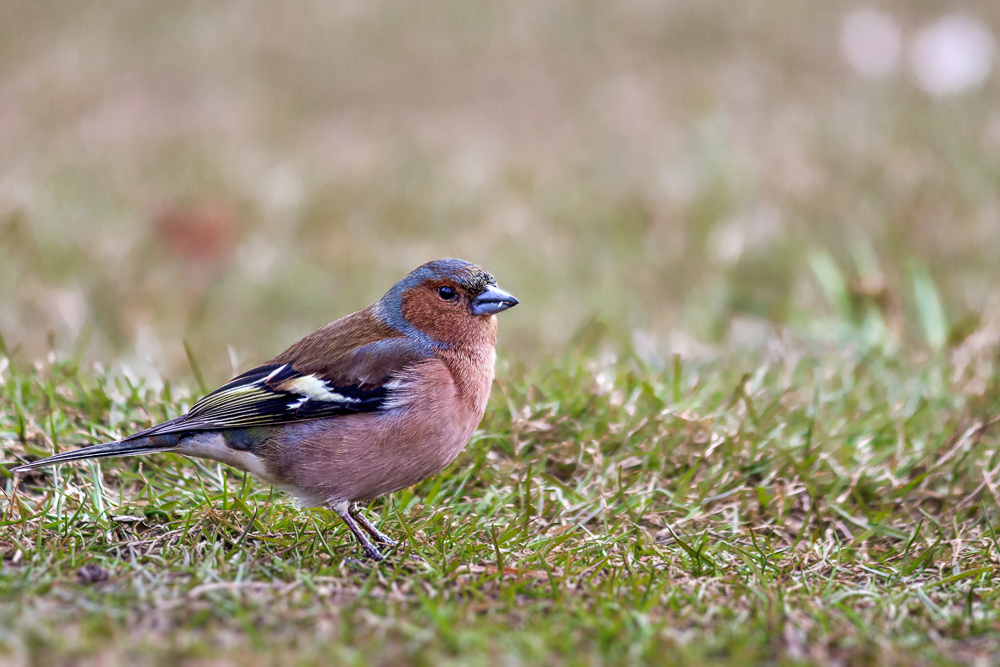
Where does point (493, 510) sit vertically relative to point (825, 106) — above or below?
below

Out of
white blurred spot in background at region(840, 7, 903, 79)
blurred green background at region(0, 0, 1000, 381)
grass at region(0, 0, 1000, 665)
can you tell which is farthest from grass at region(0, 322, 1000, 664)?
white blurred spot in background at region(840, 7, 903, 79)

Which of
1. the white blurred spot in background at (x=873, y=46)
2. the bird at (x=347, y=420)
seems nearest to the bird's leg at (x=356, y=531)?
the bird at (x=347, y=420)

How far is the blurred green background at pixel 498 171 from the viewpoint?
22.8 feet

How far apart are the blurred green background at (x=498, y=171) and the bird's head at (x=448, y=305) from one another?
4.41 ft

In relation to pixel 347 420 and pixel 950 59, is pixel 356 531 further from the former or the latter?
pixel 950 59

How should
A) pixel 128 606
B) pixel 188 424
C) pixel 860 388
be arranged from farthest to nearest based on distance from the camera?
pixel 860 388
pixel 188 424
pixel 128 606

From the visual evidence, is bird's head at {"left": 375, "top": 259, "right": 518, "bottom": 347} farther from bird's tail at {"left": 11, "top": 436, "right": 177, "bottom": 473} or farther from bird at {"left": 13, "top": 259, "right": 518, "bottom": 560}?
bird's tail at {"left": 11, "top": 436, "right": 177, "bottom": 473}

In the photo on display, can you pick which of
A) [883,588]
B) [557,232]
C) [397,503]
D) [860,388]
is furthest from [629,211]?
[883,588]

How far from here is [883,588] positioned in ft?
11.2

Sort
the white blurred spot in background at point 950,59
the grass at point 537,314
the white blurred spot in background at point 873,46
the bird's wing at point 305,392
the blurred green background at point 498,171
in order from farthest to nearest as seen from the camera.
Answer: the white blurred spot in background at point 873,46
the white blurred spot in background at point 950,59
the blurred green background at point 498,171
the bird's wing at point 305,392
the grass at point 537,314

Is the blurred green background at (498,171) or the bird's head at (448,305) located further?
the blurred green background at (498,171)

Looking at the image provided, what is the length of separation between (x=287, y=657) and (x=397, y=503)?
156 centimetres

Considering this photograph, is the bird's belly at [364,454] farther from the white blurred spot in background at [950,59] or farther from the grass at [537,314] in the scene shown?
the white blurred spot in background at [950,59]

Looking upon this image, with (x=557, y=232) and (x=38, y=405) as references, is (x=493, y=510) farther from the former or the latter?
(x=557, y=232)
